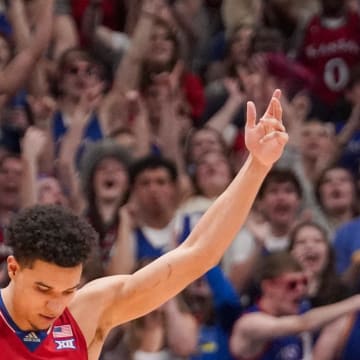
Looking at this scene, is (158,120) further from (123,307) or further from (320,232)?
(123,307)

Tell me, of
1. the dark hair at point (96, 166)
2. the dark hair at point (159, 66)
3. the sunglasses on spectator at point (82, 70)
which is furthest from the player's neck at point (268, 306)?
the dark hair at point (159, 66)

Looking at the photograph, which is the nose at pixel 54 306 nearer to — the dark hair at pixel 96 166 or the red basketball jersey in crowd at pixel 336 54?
the dark hair at pixel 96 166

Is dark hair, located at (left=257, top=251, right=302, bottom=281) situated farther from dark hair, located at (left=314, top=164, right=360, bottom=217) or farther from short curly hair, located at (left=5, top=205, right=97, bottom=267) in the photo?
short curly hair, located at (left=5, top=205, right=97, bottom=267)

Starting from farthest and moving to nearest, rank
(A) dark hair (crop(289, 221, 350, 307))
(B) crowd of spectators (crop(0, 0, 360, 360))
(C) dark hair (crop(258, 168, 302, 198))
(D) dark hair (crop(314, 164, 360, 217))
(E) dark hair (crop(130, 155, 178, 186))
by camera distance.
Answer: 1. (D) dark hair (crop(314, 164, 360, 217))
2. (C) dark hair (crop(258, 168, 302, 198))
3. (E) dark hair (crop(130, 155, 178, 186))
4. (A) dark hair (crop(289, 221, 350, 307))
5. (B) crowd of spectators (crop(0, 0, 360, 360))

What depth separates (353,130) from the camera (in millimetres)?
8086

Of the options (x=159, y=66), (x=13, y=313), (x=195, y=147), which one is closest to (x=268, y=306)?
(x=195, y=147)

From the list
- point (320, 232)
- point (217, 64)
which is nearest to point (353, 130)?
point (217, 64)

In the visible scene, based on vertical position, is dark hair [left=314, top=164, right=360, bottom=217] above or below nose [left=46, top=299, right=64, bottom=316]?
below

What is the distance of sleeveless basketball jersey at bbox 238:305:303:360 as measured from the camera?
5.77 meters

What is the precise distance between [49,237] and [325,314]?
258cm

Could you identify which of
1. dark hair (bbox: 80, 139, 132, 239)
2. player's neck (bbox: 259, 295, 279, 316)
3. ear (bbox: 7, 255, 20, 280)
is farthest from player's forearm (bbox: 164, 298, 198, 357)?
ear (bbox: 7, 255, 20, 280)

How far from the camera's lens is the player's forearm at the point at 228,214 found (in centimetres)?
368

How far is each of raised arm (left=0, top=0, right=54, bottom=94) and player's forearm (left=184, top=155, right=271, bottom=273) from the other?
12.4 ft

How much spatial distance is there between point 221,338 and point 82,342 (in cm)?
217
